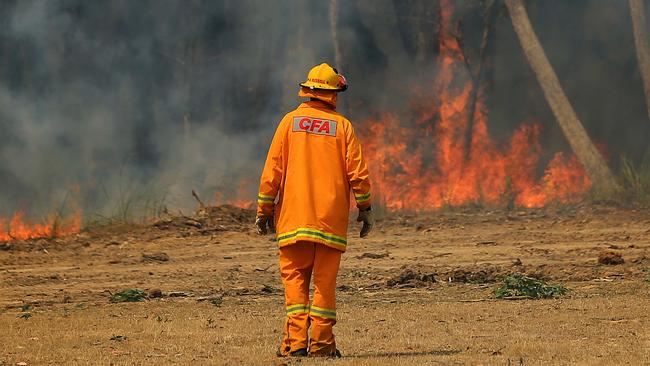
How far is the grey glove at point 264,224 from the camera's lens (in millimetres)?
8250

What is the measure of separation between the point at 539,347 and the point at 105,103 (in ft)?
49.7

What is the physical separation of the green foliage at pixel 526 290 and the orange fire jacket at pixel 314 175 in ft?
12.3

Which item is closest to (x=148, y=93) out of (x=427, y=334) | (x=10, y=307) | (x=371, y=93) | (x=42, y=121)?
(x=42, y=121)

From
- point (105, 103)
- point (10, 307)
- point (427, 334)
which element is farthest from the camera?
point (105, 103)

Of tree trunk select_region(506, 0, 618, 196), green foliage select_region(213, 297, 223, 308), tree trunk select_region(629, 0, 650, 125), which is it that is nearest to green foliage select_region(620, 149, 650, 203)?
tree trunk select_region(506, 0, 618, 196)

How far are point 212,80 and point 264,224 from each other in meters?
15.6

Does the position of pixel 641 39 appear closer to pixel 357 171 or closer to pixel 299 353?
pixel 357 171

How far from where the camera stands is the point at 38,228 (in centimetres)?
1873

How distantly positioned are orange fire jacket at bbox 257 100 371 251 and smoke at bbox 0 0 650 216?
1273 cm

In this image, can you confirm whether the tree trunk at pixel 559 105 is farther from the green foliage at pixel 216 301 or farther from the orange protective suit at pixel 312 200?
the orange protective suit at pixel 312 200

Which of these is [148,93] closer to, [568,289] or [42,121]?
[42,121]

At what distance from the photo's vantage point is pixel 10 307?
11867mm

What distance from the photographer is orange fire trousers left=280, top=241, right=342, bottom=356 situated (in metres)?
8.10

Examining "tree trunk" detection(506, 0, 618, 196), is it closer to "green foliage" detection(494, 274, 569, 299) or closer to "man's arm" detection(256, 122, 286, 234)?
"green foliage" detection(494, 274, 569, 299)
